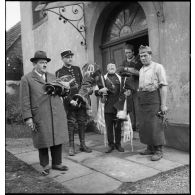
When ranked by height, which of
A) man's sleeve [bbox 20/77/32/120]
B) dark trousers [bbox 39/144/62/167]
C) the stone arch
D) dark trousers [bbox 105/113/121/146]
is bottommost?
dark trousers [bbox 39/144/62/167]

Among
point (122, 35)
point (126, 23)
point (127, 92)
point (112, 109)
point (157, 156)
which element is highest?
point (126, 23)

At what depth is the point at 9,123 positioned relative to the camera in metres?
7.74

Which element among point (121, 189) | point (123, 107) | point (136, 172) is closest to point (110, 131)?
point (123, 107)

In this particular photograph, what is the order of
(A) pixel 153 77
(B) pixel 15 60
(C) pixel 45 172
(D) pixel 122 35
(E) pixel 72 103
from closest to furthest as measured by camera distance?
(C) pixel 45 172 < (A) pixel 153 77 < (E) pixel 72 103 < (B) pixel 15 60 < (D) pixel 122 35

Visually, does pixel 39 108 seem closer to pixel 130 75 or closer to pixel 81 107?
pixel 81 107

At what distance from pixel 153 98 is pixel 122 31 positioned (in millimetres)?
2814

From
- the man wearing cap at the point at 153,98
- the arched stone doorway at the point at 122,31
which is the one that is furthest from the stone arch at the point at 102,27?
the man wearing cap at the point at 153,98

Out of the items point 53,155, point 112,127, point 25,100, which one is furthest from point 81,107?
point 25,100

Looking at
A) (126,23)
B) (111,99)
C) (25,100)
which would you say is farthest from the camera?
(126,23)

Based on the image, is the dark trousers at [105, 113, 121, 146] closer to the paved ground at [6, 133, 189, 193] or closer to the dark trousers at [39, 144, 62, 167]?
the paved ground at [6, 133, 189, 193]

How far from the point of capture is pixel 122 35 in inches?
253

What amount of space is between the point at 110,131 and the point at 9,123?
4134 millimetres

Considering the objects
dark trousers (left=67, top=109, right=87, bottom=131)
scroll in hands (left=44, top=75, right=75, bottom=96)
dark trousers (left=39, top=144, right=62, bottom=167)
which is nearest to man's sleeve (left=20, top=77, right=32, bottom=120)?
scroll in hands (left=44, top=75, right=75, bottom=96)

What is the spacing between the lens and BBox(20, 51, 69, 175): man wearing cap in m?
3.55
